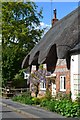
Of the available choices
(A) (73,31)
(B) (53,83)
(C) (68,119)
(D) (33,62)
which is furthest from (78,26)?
(C) (68,119)

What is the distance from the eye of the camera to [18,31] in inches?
1735

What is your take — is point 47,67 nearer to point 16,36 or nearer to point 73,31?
point 73,31

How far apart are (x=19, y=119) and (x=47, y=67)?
1146cm

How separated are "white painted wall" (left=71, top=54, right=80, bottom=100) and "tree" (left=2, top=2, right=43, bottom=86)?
20.7 metres

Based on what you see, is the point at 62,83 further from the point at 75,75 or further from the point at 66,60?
the point at 75,75

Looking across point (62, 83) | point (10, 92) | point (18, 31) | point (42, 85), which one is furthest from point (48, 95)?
point (18, 31)

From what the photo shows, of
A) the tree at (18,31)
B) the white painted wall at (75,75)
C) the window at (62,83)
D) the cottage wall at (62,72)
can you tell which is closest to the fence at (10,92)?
the tree at (18,31)

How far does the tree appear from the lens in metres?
42.1

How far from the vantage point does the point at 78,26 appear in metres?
23.3

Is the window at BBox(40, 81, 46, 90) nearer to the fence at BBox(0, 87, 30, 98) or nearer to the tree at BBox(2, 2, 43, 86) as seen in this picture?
the fence at BBox(0, 87, 30, 98)

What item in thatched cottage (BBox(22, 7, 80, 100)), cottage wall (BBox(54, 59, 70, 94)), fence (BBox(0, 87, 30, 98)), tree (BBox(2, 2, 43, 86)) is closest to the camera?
thatched cottage (BBox(22, 7, 80, 100))

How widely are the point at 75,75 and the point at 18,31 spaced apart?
24519 millimetres

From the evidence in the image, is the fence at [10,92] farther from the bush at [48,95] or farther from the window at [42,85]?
the bush at [48,95]

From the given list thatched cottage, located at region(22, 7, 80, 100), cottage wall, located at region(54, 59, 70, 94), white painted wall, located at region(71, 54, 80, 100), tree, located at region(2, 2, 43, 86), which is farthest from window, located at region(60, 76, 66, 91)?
tree, located at region(2, 2, 43, 86)
